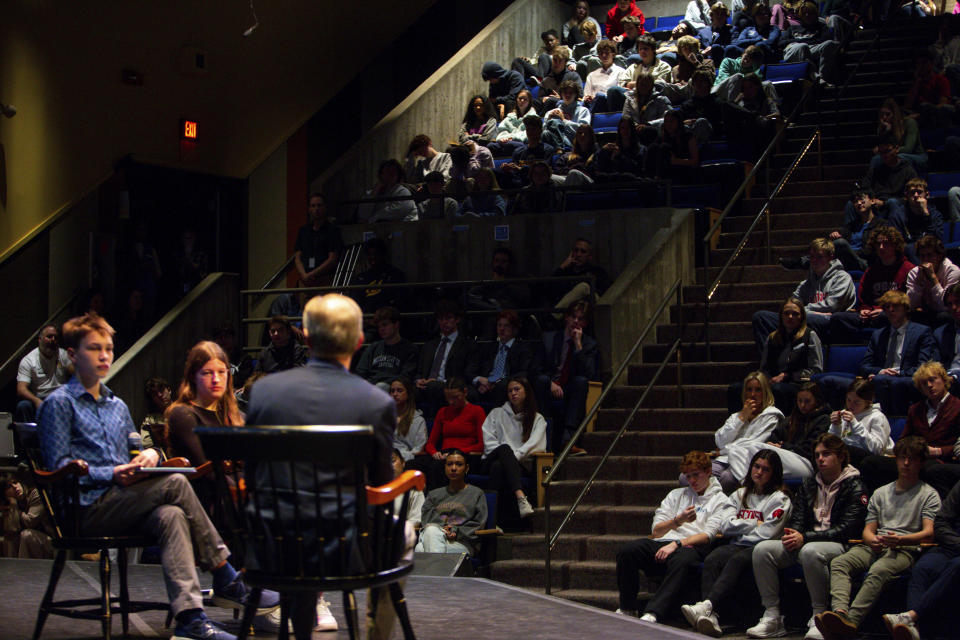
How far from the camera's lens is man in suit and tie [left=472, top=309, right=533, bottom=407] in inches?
367

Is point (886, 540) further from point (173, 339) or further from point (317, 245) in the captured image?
point (317, 245)

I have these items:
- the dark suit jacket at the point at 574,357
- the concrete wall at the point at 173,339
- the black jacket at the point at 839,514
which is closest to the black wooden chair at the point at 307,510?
the black jacket at the point at 839,514

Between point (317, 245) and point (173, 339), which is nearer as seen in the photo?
point (173, 339)

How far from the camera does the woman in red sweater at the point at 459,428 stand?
8.91 meters

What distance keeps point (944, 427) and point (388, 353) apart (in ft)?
Result: 14.2

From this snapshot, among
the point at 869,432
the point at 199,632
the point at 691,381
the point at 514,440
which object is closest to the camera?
the point at 199,632

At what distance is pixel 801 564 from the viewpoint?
6.97 meters

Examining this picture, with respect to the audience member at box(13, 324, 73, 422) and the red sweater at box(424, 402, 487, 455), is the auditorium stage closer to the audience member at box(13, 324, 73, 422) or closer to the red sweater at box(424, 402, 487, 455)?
the red sweater at box(424, 402, 487, 455)

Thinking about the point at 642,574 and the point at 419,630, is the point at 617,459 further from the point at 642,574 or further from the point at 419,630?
the point at 419,630

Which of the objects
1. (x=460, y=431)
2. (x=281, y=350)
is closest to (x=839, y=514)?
(x=460, y=431)

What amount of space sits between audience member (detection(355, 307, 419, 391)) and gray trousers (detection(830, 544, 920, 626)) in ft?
12.7

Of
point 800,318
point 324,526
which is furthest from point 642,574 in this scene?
point 324,526

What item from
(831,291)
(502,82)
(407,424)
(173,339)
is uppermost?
(502,82)

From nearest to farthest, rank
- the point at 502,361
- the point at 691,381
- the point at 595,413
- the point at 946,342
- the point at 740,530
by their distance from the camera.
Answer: the point at 740,530, the point at 946,342, the point at 595,413, the point at 691,381, the point at 502,361
